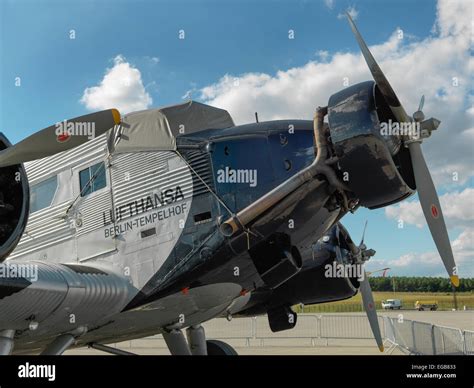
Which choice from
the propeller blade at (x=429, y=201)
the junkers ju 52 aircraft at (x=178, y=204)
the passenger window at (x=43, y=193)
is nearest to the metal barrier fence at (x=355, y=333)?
the propeller blade at (x=429, y=201)

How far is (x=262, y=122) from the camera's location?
745cm

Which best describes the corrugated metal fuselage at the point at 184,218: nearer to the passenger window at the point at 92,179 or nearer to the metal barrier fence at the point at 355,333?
the passenger window at the point at 92,179

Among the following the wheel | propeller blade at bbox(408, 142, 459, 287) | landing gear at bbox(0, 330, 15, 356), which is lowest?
the wheel

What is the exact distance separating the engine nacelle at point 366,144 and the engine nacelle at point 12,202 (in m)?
3.92

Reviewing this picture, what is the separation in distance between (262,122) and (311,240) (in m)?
1.95

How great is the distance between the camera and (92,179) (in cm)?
837

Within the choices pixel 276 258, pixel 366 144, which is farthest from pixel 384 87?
pixel 276 258

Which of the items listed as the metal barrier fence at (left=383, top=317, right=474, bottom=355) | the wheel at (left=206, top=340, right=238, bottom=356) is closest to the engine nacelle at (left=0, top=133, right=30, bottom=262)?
the wheel at (left=206, top=340, right=238, bottom=356)

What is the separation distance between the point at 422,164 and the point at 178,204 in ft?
11.8

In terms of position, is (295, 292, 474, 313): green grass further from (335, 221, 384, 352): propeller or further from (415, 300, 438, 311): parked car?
(335, 221, 384, 352): propeller

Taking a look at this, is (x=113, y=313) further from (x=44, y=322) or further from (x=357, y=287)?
(x=357, y=287)

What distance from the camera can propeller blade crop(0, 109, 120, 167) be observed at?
521cm

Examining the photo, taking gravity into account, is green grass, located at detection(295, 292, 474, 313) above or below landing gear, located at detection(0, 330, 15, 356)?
below
